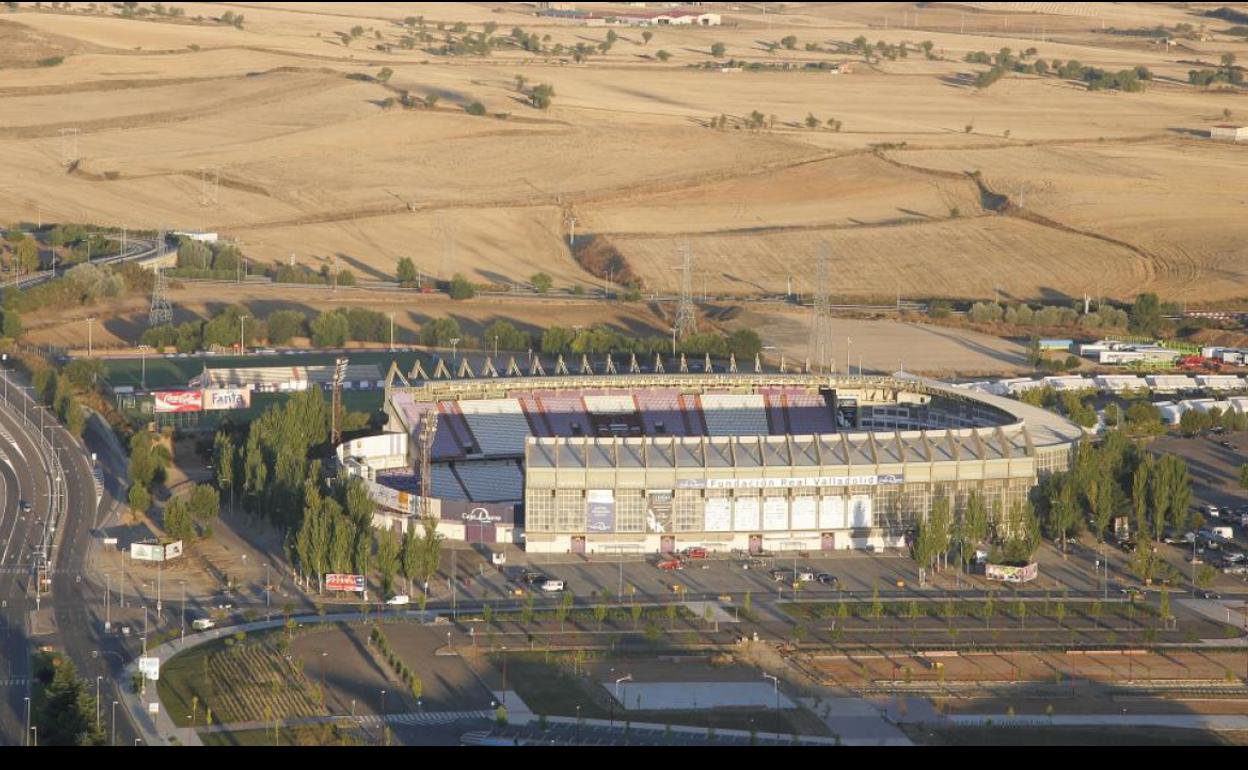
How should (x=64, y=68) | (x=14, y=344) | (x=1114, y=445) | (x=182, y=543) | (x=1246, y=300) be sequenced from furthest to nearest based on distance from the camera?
(x=64, y=68) < (x=1246, y=300) < (x=14, y=344) < (x=1114, y=445) < (x=182, y=543)

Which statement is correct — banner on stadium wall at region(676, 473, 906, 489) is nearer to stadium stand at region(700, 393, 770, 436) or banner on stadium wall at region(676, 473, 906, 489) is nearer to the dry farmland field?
stadium stand at region(700, 393, 770, 436)

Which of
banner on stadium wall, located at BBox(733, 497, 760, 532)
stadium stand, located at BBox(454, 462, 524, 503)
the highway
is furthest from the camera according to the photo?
stadium stand, located at BBox(454, 462, 524, 503)

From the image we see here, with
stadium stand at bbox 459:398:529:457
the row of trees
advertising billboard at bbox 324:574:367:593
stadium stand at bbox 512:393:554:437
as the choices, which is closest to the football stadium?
the row of trees

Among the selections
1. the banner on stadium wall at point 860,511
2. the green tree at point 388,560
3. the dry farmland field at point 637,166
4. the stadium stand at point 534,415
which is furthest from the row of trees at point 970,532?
the dry farmland field at point 637,166

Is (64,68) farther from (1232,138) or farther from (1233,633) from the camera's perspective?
(1233,633)
